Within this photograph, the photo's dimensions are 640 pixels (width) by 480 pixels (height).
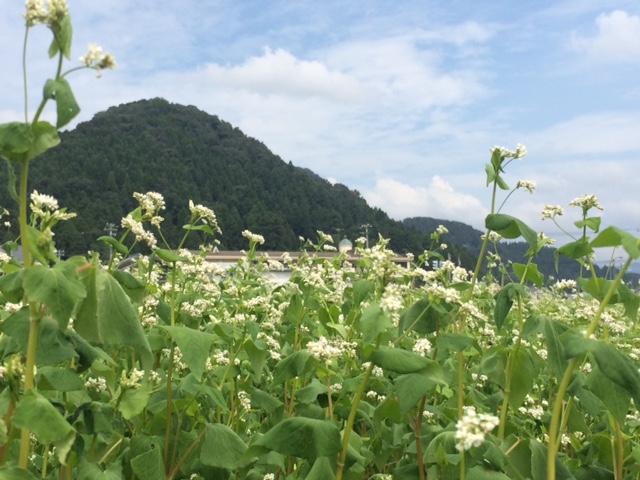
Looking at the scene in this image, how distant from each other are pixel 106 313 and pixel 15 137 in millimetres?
565

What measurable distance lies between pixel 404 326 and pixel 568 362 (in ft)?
2.24

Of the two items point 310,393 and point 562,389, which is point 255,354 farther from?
point 562,389

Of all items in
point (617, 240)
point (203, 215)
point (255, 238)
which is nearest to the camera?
point (617, 240)

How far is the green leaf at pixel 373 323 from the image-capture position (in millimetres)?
2086

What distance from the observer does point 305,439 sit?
2299mm

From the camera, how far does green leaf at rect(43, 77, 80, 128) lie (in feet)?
5.36

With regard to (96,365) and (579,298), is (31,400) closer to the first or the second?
(96,365)

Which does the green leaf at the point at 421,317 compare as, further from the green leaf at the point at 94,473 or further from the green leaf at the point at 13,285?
the green leaf at the point at 13,285

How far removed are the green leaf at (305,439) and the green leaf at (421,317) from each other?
0.62m

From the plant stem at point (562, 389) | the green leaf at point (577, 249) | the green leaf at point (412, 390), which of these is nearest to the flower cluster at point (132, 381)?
the green leaf at point (412, 390)

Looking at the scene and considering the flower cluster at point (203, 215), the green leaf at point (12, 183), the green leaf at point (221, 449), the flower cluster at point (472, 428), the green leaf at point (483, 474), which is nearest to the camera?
the flower cluster at point (472, 428)

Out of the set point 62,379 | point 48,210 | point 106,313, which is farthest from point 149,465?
point 48,210

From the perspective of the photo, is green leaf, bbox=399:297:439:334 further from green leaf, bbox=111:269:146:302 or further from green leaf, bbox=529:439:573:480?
green leaf, bbox=111:269:146:302

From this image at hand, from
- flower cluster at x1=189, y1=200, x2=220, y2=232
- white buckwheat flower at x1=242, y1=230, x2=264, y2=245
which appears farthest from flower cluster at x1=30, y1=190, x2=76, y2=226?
white buckwheat flower at x1=242, y1=230, x2=264, y2=245
